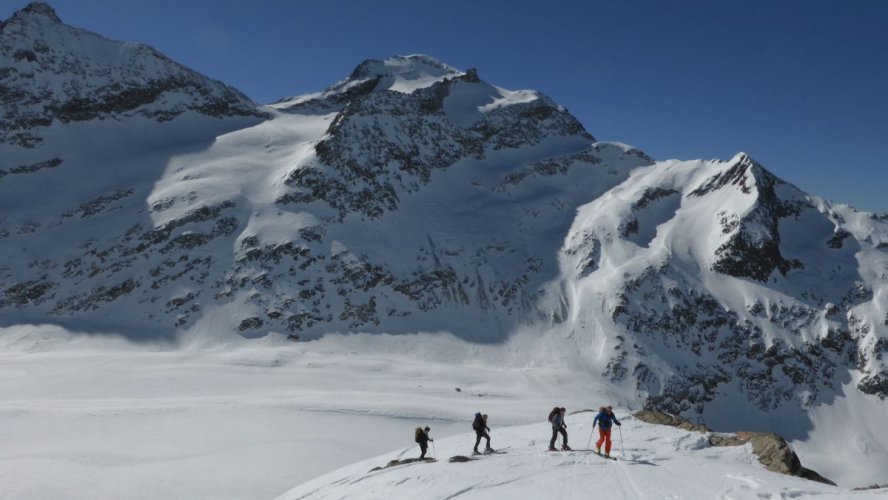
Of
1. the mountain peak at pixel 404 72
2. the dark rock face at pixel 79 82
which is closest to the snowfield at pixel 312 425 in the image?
the dark rock face at pixel 79 82

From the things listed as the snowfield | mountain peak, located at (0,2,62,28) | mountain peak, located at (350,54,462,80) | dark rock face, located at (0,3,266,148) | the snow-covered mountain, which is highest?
mountain peak, located at (350,54,462,80)

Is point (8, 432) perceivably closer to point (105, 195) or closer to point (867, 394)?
point (105, 195)

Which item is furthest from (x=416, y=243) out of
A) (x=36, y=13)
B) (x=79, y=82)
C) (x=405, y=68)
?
(x=36, y=13)

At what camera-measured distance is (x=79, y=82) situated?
101m

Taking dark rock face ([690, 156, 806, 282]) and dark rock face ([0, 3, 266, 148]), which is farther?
dark rock face ([0, 3, 266, 148])

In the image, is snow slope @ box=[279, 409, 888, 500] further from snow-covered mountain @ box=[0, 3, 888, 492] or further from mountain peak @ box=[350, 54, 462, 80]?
mountain peak @ box=[350, 54, 462, 80]

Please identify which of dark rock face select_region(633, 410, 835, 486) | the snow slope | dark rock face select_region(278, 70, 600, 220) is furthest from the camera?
dark rock face select_region(278, 70, 600, 220)

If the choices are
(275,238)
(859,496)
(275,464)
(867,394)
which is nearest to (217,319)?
(275,238)

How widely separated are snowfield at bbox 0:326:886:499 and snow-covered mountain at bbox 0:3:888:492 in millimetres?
4805

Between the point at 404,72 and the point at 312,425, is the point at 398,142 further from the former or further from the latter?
the point at 312,425

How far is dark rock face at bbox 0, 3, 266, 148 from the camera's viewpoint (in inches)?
3693

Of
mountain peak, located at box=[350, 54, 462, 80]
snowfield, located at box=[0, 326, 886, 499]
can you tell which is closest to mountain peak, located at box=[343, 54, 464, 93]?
mountain peak, located at box=[350, 54, 462, 80]

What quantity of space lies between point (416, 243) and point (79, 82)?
2843 inches

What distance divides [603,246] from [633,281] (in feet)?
29.8
